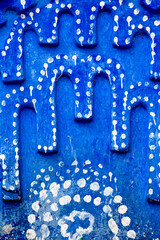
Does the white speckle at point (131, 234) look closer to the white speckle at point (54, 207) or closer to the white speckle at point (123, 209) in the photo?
the white speckle at point (123, 209)

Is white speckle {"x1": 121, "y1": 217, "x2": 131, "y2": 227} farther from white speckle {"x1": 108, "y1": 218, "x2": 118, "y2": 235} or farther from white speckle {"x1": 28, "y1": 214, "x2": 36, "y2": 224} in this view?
white speckle {"x1": 28, "y1": 214, "x2": 36, "y2": 224}

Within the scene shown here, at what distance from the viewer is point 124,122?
47.2 inches

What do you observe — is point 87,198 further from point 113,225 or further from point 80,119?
point 80,119

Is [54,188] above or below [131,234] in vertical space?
above

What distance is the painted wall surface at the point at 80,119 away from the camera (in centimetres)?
120

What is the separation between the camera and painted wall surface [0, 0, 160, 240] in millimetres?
1203

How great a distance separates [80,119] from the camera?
1217 millimetres

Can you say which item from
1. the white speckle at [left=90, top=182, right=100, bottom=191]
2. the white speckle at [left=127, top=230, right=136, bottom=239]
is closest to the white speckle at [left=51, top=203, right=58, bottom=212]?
the white speckle at [left=90, top=182, right=100, bottom=191]

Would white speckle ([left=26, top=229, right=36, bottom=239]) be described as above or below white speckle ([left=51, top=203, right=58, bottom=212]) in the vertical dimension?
below

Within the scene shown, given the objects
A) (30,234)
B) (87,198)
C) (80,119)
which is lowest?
(30,234)

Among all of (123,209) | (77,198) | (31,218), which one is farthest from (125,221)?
(31,218)

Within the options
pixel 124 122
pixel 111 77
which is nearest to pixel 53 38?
pixel 111 77

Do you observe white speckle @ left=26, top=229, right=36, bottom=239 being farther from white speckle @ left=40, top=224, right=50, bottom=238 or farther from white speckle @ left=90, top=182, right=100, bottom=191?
white speckle @ left=90, top=182, right=100, bottom=191

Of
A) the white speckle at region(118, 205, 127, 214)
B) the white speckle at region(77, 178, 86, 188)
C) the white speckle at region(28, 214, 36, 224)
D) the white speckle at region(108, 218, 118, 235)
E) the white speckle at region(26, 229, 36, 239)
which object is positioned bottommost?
the white speckle at region(26, 229, 36, 239)
